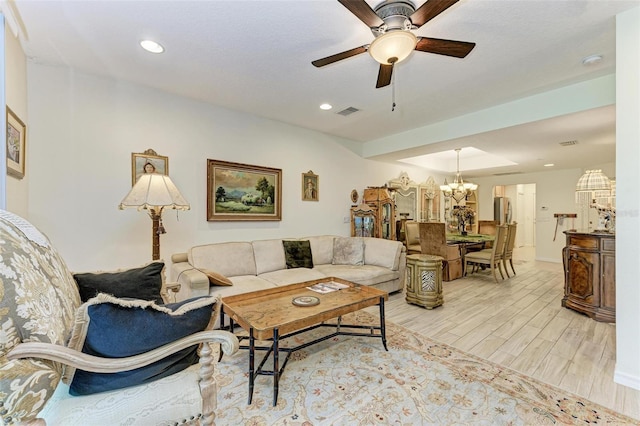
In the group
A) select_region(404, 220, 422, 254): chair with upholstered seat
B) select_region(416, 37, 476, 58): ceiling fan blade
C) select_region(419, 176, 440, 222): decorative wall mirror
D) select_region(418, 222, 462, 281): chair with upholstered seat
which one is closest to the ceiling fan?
select_region(416, 37, 476, 58): ceiling fan blade

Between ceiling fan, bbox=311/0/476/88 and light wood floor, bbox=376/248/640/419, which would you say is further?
light wood floor, bbox=376/248/640/419

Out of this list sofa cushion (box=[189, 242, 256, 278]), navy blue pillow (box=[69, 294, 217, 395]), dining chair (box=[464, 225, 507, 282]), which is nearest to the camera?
navy blue pillow (box=[69, 294, 217, 395])

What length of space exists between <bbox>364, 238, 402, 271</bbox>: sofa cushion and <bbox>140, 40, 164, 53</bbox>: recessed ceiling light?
11.6ft

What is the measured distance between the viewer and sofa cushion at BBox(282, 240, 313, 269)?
384cm

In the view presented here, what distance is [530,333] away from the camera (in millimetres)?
2779

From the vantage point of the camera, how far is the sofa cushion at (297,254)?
3.84 m

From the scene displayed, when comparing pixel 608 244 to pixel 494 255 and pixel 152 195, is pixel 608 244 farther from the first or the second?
pixel 152 195

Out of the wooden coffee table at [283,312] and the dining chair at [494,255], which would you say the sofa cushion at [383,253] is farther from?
the dining chair at [494,255]

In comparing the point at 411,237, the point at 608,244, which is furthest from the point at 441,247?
the point at 608,244

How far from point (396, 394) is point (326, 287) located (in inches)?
42.9

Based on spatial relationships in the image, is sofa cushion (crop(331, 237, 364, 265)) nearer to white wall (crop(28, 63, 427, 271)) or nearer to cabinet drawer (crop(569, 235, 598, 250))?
white wall (crop(28, 63, 427, 271))

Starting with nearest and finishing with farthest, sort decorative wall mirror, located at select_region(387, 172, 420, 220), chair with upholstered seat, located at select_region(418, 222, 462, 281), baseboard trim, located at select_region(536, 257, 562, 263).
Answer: chair with upholstered seat, located at select_region(418, 222, 462, 281) → decorative wall mirror, located at select_region(387, 172, 420, 220) → baseboard trim, located at select_region(536, 257, 562, 263)

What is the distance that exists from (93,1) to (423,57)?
2.57 meters

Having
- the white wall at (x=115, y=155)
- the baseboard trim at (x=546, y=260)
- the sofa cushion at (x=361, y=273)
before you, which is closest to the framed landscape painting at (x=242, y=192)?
the white wall at (x=115, y=155)
